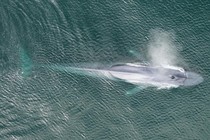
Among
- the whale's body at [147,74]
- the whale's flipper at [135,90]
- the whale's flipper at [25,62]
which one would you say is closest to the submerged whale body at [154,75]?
the whale's body at [147,74]

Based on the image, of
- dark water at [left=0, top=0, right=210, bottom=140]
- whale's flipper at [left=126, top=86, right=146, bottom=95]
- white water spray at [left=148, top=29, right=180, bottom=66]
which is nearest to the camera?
dark water at [left=0, top=0, right=210, bottom=140]

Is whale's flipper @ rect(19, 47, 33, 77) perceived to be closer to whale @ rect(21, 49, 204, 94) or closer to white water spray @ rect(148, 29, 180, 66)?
whale @ rect(21, 49, 204, 94)

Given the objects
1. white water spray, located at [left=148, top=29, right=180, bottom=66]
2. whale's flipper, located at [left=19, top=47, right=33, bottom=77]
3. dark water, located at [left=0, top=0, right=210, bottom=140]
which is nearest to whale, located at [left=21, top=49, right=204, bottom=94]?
whale's flipper, located at [left=19, top=47, right=33, bottom=77]

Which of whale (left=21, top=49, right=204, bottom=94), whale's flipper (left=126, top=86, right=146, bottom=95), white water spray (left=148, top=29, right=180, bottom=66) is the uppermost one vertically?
white water spray (left=148, top=29, right=180, bottom=66)

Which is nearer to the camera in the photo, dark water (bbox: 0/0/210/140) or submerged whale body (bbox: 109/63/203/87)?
dark water (bbox: 0/0/210/140)

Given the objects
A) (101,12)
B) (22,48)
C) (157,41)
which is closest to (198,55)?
(157,41)

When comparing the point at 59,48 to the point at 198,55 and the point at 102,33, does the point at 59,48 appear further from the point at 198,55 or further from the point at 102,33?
the point at 198,55

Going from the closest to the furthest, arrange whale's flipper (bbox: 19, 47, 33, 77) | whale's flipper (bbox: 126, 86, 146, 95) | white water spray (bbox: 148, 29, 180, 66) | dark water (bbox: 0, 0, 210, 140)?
dark water (bbox: 0, 0, 210, 140)
whale's flipper (bbox: 126, 86, 146, 95)
whale's flipper (bbox: 19, 47, 33, 77)
white water spray (bbox: 148, 29, 180, 66)
